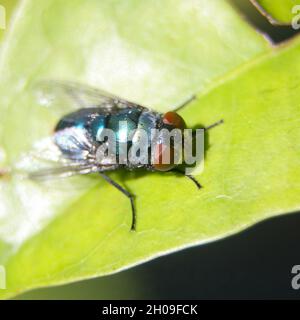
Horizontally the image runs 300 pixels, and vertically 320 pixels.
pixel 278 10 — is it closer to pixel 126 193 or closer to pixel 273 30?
pixel 273 30

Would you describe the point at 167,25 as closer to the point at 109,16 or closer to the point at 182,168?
the point at 109,16

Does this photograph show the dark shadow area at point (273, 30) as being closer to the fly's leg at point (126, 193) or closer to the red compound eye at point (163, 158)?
the red compound eye at point (163, 158)

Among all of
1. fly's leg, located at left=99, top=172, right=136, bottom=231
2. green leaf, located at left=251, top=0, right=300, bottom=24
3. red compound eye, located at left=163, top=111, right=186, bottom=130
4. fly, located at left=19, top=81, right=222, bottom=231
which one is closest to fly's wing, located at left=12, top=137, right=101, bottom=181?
fly, located at left=19, top=81, right=222, bottom=231

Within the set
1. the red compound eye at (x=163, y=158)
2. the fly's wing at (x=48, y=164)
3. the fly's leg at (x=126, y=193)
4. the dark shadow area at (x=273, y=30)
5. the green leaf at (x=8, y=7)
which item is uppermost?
the green leaf at (x=8, y=7)

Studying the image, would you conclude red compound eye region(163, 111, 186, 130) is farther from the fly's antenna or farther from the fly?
the fly's antenna

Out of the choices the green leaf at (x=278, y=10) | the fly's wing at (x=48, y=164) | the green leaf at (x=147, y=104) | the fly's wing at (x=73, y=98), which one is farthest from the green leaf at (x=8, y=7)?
the green leaf at (x=278, y=10)

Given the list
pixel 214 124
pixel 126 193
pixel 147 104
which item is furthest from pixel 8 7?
pixel 214 124
